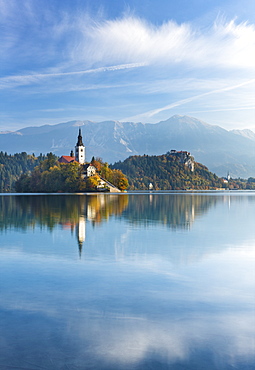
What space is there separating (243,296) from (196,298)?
4.38ft

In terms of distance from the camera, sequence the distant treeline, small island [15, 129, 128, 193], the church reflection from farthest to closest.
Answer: small island [15, 129, 128, 193]
the distant treeline
the church reflection

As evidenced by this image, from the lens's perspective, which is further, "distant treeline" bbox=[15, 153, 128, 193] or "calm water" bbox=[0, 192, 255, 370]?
"distant treeline" bbox=[15, 153, 128, 193]

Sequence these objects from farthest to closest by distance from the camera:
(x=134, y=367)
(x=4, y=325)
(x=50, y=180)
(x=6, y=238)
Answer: (x=50, y=180) → (x=6, y=238) → (x=4, y=325) → (x=134, y=367)

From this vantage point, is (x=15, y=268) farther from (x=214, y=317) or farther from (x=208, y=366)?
(x=208, y=366)

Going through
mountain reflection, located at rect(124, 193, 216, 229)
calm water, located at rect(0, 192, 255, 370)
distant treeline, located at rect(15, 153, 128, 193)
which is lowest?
calm water, located at rect(0, 192, 255, 370)

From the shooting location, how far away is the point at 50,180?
147 meters

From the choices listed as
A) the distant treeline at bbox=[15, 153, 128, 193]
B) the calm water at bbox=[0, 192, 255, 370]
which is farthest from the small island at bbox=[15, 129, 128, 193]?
the calm water at bbox=[0, 192, 255, 370]

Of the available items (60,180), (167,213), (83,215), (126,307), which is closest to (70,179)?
(60,180)

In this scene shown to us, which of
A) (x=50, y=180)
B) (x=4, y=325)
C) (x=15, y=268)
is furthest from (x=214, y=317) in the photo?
(x=50, y=180)

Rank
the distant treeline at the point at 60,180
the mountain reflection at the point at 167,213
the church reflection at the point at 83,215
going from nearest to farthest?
1. the church reflection at the point at 83,215
2. the mountain reflection at the point at 167,213
3. the distant treeline at the point at 60,180

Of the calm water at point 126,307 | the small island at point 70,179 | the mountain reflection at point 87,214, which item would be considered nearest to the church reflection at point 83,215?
the mountain reflection at point 87,214

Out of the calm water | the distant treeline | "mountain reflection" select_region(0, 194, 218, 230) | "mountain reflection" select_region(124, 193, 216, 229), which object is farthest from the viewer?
the distant treeline

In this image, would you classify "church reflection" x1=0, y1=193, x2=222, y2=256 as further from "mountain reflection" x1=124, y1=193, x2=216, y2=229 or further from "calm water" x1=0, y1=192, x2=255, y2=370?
"calm water" x1=0, y1=192, x2=255, y2=370

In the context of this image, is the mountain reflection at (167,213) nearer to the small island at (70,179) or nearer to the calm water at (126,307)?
the calm water at (126,307)
